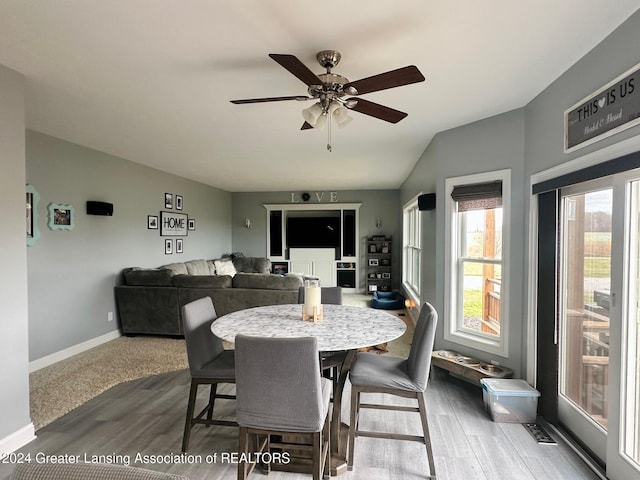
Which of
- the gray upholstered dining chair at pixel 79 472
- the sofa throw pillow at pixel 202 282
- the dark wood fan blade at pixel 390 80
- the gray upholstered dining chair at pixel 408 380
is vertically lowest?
the gray upholstered dining chair at pixel 408 380

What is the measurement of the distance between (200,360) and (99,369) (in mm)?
2142

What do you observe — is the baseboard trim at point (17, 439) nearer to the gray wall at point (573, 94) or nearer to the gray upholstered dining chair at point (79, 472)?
the gray upholstered dining chair at point (79, 472)

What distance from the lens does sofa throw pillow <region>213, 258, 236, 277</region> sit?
711 centimetres

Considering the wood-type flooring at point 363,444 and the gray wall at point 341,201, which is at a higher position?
the gray wall at point 341,201

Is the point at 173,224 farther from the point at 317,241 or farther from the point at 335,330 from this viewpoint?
the point at 335,330

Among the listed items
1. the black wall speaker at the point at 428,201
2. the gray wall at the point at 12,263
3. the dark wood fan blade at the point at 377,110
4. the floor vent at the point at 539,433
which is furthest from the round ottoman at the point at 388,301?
the gray wall at the point at 12,263

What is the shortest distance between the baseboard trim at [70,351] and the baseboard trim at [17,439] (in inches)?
58.3

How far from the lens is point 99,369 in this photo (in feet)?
11.8

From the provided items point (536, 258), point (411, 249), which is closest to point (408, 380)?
point (536, 258)

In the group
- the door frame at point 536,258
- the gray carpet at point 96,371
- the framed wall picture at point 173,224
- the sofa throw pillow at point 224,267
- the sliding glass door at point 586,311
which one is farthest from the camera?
the sofa throw pillow at point 224,267

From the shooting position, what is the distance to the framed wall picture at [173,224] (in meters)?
5.81

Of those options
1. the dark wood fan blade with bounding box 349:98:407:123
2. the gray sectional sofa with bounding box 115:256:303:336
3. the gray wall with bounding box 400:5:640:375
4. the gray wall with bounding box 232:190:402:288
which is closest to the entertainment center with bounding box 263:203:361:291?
the gray wall with bounding box 232:190:402:288

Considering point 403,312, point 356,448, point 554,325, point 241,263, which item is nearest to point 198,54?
point 356,448

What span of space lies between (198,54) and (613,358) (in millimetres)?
2973
